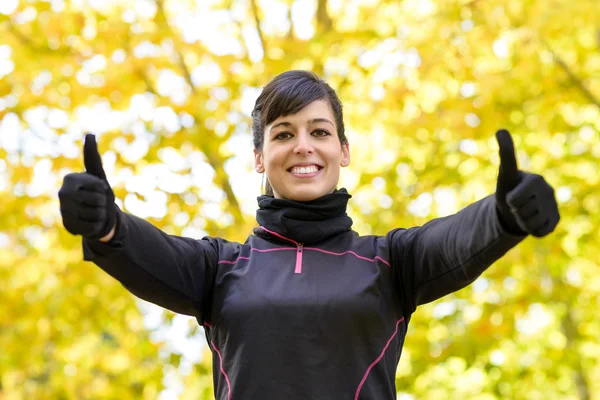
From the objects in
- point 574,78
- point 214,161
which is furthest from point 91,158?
point 574,78

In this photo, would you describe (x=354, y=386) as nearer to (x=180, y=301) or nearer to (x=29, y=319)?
(x=180, y=301)

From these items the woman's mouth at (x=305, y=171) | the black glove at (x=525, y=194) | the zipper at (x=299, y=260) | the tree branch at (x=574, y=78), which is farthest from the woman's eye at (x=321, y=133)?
the tree branch at (x=574, y=78)

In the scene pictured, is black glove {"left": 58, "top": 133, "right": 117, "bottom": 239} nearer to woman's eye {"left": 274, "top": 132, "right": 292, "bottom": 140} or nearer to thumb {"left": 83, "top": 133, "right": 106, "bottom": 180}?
thumb {"left": 83, "top": 133, "right": 106, "bottom": 180}

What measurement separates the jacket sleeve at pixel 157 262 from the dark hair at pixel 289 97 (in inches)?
16.3

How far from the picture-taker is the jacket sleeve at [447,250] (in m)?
1.82

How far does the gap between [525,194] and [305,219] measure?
0.73 m

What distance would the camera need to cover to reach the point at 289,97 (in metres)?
2.31

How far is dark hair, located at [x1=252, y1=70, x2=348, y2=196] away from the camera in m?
2.31

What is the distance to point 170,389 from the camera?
5625 millimetres

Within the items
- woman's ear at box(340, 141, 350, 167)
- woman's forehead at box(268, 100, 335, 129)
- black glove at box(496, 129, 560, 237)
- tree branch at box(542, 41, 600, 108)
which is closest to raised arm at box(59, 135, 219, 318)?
woman's forehead at box(268, 100, 335, 129)

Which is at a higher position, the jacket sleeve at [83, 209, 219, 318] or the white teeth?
the white teeth

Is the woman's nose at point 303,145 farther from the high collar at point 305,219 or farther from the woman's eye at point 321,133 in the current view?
the high collar at point 305,219

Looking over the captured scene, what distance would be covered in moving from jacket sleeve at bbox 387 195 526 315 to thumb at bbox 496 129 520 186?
A: 96 millimetres

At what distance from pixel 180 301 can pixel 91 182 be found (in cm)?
51
